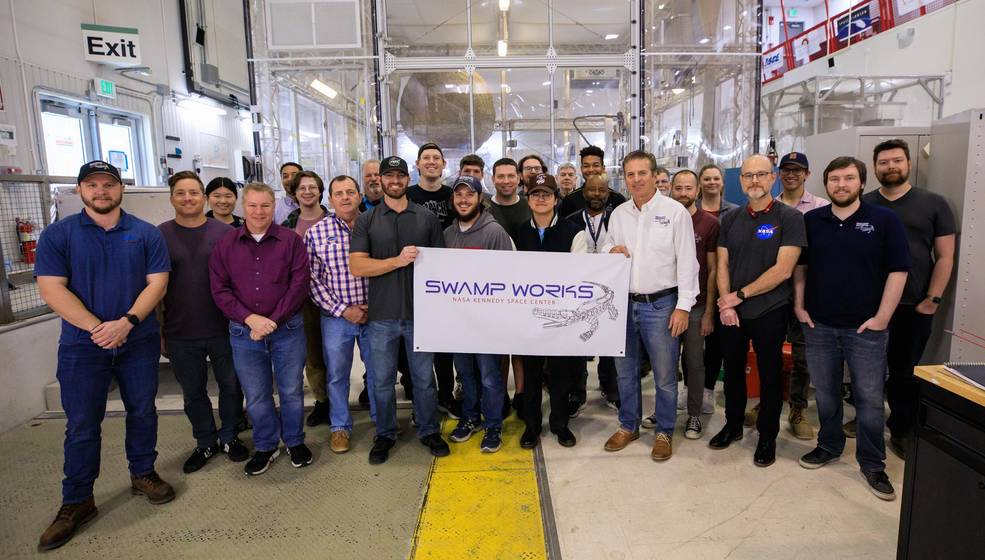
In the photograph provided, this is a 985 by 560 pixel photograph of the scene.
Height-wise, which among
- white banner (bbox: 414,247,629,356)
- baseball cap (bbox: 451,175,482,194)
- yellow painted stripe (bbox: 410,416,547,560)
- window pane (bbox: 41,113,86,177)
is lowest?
yellow painted stripe (bbox: 410,416,547,560)

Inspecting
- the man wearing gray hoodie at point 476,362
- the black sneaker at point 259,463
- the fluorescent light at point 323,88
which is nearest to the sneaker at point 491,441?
the man wearing gray hoodie at point 476,362

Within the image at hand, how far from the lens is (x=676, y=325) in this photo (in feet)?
11.1

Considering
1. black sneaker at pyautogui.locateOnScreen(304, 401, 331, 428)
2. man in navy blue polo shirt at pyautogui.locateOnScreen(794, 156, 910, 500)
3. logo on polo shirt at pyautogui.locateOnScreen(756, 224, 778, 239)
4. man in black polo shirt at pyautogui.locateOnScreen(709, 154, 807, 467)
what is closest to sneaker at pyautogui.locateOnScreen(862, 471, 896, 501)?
man in navy blue polo shirt at pyautogui.locateOnScreen(794, 156, 910, 500)

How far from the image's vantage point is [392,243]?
3359mm

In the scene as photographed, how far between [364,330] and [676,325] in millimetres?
1962

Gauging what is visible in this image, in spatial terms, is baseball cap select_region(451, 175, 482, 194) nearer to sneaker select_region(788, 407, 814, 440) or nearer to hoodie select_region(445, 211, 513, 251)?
hoodie select_region(445, 211, 513, 251)

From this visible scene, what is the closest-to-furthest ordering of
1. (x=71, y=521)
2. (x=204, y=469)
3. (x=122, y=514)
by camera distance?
(x=71, y=521) < (x=122, y=514) < (x=204, y=469)

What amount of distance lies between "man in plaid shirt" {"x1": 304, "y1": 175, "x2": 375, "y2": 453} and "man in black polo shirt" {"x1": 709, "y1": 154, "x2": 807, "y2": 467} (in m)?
2.29

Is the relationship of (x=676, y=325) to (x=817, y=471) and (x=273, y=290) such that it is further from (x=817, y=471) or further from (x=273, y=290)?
(x=273, y=290)

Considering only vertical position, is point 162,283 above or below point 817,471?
above

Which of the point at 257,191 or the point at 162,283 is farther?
the point at 257,191

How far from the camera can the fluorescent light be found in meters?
6.90

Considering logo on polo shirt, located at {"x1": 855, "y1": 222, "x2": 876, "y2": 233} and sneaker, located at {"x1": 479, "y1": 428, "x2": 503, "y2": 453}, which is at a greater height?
logo on polo shirt, located at {"x1": 855, "y1": 222, "x2": 876, "y2": 233}

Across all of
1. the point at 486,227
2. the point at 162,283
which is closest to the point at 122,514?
the point at 162,283
